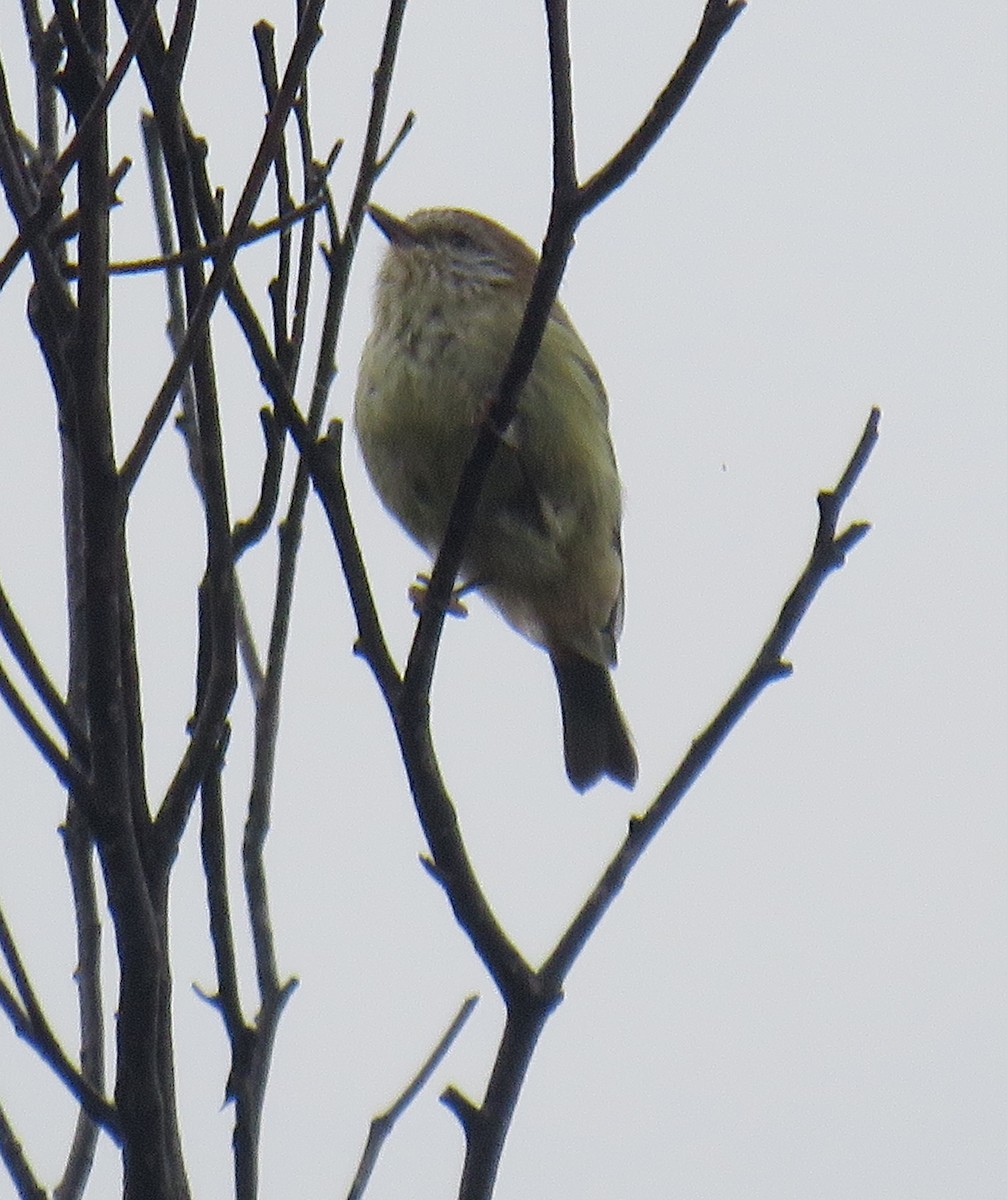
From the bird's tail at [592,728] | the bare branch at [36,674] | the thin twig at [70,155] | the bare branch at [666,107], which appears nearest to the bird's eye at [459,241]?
the bird's tail at [592,728]

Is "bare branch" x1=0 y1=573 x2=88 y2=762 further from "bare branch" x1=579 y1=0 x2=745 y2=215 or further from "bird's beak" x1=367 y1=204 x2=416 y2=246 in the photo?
"bird's beak" x1=367 y1=204 x2=416 y2=246

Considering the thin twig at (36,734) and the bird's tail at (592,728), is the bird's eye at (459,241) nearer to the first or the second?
the bird's tail at (592,728)

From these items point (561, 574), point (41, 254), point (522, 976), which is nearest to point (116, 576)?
point (41, 254)

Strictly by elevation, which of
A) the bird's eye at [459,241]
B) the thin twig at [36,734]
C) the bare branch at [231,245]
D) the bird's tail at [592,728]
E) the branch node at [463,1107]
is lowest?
the branch node at [463,1107]

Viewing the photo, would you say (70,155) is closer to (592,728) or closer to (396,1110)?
(396,1110)

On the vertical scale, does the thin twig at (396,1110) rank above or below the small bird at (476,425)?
below

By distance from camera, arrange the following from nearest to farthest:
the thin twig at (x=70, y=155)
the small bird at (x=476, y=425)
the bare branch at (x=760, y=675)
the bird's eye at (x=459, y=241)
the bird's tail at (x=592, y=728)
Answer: the thin twig at (x=70, y=155), the bare branch at (x=760, y=675), the small bird at (x=476, y=425), the bird's eye at (x=459, y=241), the bird's tail at (x=592, y=728)

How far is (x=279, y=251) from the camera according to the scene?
Answer: 6.87 ft

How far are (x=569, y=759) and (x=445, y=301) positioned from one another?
1482mm

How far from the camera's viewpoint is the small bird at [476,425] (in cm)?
400

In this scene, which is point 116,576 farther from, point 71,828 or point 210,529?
point 71,828

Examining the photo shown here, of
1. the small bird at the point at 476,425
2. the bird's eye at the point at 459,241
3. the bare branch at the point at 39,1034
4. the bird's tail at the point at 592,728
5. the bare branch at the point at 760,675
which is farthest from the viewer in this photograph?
the bird's tail at the point at 592,728

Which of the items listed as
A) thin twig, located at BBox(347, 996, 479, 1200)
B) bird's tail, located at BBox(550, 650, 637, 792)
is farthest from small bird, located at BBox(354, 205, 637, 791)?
thin twig, located at BBox(347, 996, 479, 1200)

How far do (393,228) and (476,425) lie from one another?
1.20 meters
